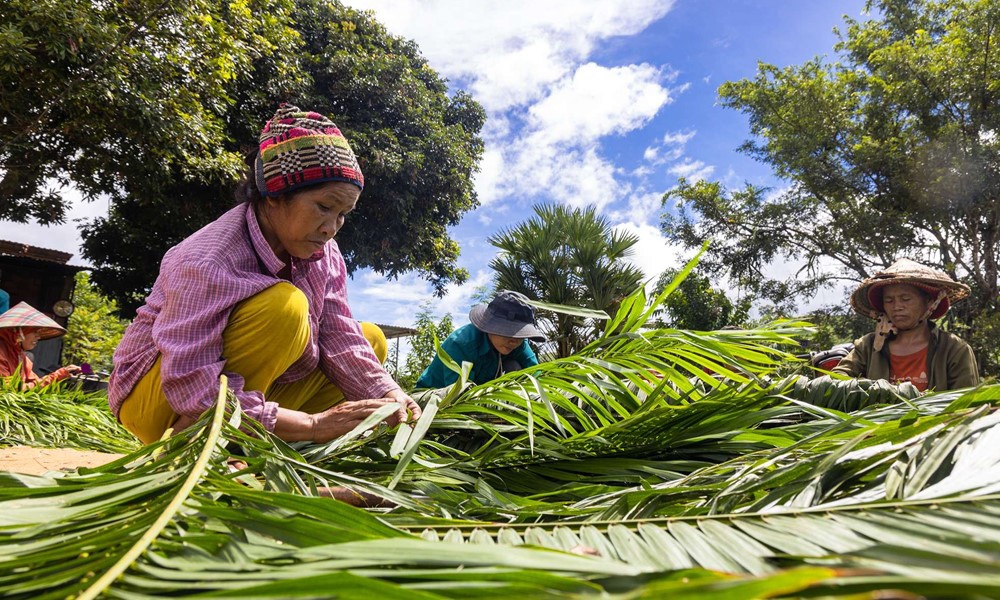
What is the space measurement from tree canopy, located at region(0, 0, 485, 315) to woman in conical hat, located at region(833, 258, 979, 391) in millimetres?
6094

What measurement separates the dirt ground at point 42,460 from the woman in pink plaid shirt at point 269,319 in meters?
0.57

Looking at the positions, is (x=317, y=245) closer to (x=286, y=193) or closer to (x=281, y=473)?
(x=286, y=193)

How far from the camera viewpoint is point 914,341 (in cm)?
353

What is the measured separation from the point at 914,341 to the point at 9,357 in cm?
666

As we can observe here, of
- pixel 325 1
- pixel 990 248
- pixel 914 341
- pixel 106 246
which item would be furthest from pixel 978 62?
pixel 106 246

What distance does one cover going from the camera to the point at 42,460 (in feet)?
7.02

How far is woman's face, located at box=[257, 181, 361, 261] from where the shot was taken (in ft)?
5.22

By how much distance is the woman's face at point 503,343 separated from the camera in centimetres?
373

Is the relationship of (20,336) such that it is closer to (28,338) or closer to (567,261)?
(28,338)

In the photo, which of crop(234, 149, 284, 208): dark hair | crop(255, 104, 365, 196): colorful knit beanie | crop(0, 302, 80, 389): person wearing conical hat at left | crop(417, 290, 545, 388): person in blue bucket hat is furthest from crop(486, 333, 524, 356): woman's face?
crop(0, 302, 80, 389): person wearing conical hat at left

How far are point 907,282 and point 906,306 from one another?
19 centimetres

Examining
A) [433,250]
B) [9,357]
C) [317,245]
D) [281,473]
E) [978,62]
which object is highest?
[978,62]

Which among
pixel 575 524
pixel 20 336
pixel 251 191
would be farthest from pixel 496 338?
pixel 20 336

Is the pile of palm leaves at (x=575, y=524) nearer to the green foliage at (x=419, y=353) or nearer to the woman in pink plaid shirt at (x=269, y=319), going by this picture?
the woman in pink plaid shirt at (x=269, y=319)
